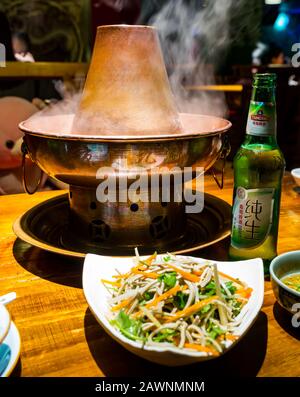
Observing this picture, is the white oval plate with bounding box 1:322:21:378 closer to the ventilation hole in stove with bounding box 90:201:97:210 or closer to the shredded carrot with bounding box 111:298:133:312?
the shredded carrot with bounding box 111:298:133:312

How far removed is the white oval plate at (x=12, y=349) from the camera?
760 millimetres

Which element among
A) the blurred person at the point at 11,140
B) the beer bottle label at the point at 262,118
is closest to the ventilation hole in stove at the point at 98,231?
the beer bottle label at the point at 262,118

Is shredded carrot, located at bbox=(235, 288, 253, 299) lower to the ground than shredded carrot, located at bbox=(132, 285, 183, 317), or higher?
lower

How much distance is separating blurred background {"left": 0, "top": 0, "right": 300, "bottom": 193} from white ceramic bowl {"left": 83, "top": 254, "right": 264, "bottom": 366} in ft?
3.99

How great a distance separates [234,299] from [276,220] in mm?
323

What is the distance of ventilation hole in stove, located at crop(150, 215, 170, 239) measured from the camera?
1.42m

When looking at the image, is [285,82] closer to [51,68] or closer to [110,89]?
[51,68]

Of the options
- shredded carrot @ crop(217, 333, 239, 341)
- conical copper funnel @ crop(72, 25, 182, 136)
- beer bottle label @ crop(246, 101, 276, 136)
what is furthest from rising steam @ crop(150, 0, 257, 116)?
shredded carrot @ crop(217, 333, 239, 341)

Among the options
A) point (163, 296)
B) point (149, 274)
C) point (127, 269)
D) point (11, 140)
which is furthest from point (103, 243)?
point (11, 140)

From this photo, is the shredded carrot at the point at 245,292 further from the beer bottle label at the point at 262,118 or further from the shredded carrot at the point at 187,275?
the beer bottle label at the point at 262,118

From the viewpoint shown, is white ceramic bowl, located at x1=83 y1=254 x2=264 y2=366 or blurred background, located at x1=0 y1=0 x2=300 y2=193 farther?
blurred background, located at x1=0 y1=0 x2=300 y2=193

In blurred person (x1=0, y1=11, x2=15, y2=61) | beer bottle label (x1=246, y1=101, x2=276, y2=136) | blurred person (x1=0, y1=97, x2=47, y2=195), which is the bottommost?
blurred person (x1=0, y1=97, x2=47, y2=195)

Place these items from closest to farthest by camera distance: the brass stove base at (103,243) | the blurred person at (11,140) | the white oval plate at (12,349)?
1. the white oval plate at (12,349)
2. the brass stove base at (103,243)
3. the blurred person at (11,140)

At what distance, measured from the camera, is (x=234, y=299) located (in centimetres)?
100
